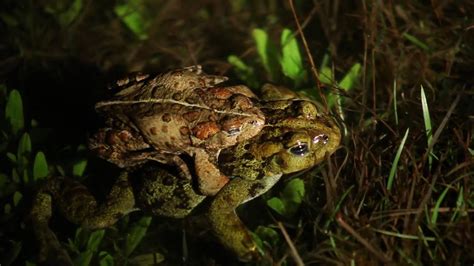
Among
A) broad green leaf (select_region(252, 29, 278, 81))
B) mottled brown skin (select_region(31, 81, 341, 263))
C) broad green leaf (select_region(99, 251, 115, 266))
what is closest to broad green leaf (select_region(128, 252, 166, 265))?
broad green leaf (select_region(99, 251, 115, 266))

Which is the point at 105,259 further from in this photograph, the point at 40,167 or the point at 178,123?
the point at 178,123

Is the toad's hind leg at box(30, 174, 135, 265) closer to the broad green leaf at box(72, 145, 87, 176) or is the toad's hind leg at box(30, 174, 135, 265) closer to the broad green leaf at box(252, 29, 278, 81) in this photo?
the broad green leaf at box(72, 145, 87, 176)

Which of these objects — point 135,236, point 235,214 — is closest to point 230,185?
point 235,214

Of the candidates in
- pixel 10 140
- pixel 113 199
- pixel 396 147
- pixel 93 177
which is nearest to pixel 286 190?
pixel 396 147

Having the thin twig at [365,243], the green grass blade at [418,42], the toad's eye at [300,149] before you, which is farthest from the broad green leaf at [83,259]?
the green grass blade at [418,42]

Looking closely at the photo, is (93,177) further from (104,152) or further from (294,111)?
(294,111)
